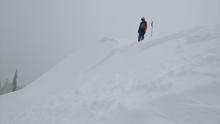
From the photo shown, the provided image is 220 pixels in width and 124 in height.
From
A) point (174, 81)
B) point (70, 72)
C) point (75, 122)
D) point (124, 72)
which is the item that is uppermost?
point (70, 72)

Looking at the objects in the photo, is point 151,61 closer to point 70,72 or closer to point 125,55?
point 125,55

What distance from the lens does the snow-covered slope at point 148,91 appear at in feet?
29.2

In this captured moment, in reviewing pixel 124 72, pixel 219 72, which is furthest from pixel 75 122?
pixel 219 72

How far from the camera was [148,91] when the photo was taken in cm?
1033

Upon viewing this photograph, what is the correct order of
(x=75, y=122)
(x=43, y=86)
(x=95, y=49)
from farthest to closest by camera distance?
(x=95, y=49), (x=43, y=86), (x=75, y=122)

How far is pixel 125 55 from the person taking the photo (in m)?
17.4

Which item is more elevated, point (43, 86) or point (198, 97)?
point (43, 86)

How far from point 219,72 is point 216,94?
1297mm

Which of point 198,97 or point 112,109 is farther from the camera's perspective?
point 112,109

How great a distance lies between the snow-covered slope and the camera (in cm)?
891

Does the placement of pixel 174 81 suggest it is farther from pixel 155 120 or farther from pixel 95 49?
pixel 95 49

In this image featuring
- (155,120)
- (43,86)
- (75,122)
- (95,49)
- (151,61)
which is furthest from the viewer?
(95,49)

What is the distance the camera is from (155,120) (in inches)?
344

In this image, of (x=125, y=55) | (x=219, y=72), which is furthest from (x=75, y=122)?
(x=125, y=55)
